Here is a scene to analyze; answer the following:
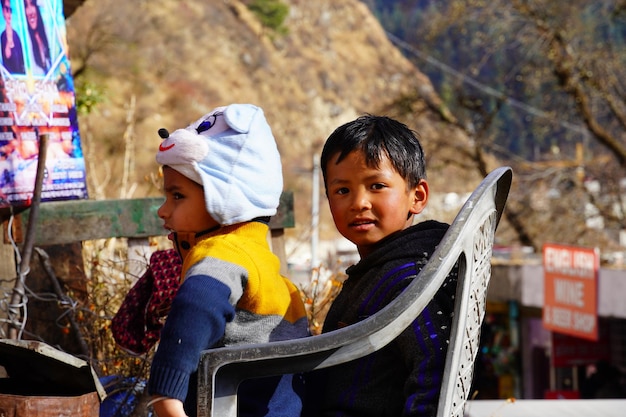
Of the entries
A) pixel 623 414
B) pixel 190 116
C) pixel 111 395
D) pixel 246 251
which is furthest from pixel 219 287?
pixel 190 116

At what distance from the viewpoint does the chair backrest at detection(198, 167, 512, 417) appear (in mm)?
1584

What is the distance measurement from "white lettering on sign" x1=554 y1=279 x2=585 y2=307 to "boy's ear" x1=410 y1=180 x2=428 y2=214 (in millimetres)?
11810

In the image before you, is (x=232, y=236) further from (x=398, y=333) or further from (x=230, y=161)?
(x=398, y=333)

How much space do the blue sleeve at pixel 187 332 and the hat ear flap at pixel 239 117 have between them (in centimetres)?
46

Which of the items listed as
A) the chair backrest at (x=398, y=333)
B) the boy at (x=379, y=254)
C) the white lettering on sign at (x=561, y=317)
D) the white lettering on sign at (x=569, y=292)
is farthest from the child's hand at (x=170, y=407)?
the white lettering on sign at (x=561, y=317)

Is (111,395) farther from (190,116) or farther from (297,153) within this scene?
(297,153)

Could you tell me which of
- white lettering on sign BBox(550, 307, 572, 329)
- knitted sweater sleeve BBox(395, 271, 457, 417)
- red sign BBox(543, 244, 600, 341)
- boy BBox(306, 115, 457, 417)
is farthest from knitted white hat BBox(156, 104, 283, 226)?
white lettering on sign BBox(550, 307, 572, 329)

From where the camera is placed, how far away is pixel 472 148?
18.9 m

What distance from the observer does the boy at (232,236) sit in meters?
1.91

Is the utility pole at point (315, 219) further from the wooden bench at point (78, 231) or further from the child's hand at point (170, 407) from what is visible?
the child's hand at point (170, 407)

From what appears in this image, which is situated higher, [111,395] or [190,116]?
[190,116]

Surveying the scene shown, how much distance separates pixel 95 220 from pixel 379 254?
6.75ft

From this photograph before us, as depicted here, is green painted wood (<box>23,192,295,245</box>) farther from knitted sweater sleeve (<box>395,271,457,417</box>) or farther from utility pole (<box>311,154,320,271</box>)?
knitted sweater sleeve (<box>395,271,457,417</box>)

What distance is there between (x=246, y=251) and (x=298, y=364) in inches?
19.6
